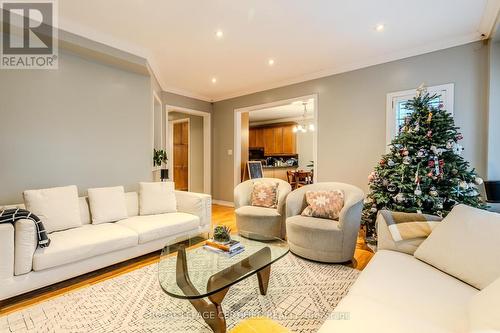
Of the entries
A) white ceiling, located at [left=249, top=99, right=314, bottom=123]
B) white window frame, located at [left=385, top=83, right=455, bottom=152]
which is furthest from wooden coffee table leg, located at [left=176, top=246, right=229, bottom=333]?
white ceiling, located at [left=249, top=99, right=314, bottom=123]

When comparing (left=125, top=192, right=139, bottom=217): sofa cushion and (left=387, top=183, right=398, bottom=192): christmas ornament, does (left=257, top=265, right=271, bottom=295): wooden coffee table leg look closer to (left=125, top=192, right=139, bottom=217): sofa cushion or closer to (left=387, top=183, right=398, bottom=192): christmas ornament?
(left=387, top=183, right=398, bottom=192): christmas ornament

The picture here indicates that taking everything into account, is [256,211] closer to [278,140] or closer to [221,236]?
[221,236]

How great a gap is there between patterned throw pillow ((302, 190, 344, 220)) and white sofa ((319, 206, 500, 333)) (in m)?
1.06

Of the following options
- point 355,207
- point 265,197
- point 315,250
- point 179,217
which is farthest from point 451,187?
point 179,217

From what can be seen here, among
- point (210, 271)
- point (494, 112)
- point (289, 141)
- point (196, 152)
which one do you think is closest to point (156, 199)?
point (210, 271)

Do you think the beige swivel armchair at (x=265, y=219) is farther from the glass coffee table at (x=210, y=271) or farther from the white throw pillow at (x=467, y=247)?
the white throw pillow at (x=467, y=247)

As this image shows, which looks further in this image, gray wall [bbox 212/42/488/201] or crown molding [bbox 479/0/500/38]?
gray wall [bbox 212/42/488/201]

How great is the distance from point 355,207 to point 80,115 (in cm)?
368

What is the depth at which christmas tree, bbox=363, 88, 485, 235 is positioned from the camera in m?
2.58

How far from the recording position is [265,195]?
359 cm

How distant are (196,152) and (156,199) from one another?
3.36 m

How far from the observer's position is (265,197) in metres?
3.58

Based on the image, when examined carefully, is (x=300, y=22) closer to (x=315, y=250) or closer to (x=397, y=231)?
(x=397, y=231)

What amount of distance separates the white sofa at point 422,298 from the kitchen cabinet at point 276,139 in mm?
6831
